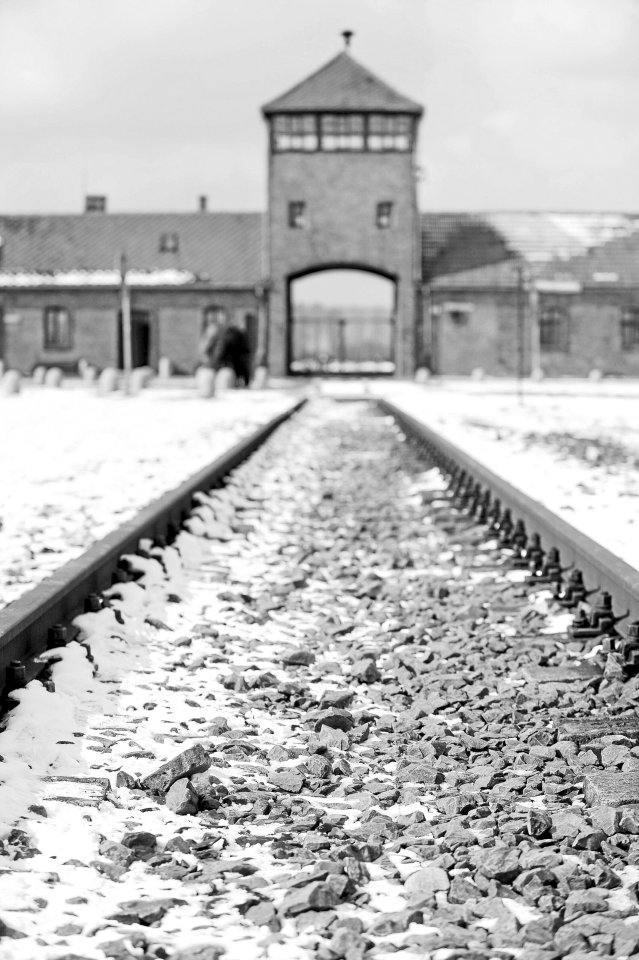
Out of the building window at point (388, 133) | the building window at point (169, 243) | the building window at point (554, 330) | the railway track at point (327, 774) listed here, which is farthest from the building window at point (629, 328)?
the railway track at point (327, 774)

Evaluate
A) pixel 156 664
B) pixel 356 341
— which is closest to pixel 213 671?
pixel 156 664

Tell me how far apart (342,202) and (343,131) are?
2.51 metres

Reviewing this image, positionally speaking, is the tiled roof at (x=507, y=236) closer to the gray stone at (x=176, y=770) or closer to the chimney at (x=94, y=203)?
the chimney at (x=94, y=203)

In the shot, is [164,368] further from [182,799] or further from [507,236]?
[182,799]

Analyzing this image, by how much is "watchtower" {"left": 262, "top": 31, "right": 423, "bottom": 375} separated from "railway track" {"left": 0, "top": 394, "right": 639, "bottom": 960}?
117 feet

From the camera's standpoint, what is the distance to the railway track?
2455mm

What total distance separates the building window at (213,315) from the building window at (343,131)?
22.0 feet

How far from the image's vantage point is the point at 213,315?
4269 cm

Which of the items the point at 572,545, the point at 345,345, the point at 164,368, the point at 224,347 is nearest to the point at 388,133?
the point at 164,368

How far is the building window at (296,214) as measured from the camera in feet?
136

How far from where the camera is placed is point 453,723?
388cm

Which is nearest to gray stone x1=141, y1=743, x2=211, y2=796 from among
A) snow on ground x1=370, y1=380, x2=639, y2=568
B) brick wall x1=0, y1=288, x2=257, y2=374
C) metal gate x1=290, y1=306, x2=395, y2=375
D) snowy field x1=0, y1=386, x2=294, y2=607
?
snowy field x1=0, y1=386, x2=294, y2=607

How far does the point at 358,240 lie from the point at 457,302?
4.10m

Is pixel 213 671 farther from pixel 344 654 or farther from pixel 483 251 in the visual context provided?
pixel 483 251
